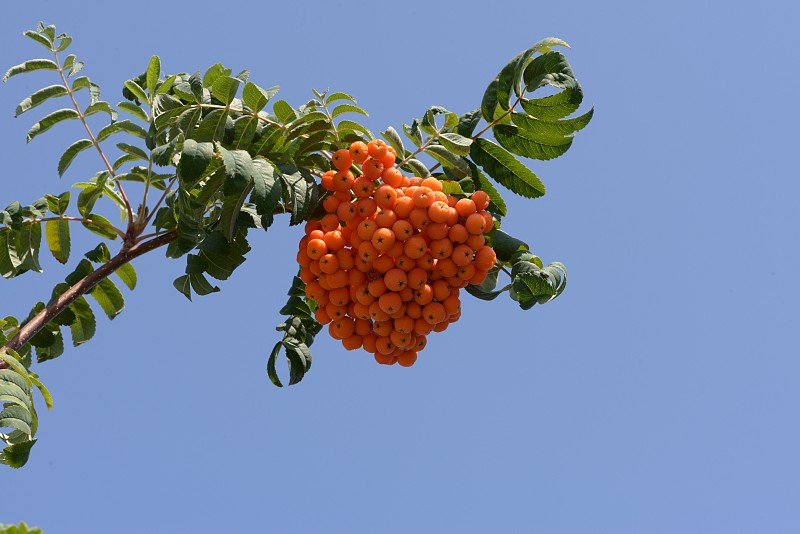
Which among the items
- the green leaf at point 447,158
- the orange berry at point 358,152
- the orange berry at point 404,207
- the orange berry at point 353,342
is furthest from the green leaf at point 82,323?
the green leaf at point 447,158

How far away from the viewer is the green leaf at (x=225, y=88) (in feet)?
11.8

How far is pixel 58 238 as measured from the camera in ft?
14.3

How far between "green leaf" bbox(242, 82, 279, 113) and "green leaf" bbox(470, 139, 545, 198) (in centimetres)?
93

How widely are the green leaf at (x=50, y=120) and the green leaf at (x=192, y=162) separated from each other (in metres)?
1.33

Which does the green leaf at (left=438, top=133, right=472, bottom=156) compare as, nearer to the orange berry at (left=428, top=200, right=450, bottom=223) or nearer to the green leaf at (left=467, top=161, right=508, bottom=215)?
the green leaf at (left=467, top=161, right=508, bottom=215)

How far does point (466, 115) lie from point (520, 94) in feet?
0.97

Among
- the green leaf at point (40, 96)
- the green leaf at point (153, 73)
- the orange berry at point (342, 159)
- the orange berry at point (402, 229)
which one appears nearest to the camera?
the orange berry at point (402, 229)

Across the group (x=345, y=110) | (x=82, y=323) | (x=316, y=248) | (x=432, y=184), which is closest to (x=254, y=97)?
(x=345, y=110)

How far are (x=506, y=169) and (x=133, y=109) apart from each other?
1.73 metres

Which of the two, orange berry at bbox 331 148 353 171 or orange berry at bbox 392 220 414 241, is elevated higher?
orange berry at bbox 331 148 353 171

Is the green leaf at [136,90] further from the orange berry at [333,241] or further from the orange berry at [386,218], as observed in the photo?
the orange berry at [386,218]

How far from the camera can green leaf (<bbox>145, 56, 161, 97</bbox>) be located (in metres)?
3.88

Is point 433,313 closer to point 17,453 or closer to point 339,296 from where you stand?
point 339,296

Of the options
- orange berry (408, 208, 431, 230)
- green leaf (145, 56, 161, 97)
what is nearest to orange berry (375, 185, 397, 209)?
orange berry (408, 208, 431, 230)
